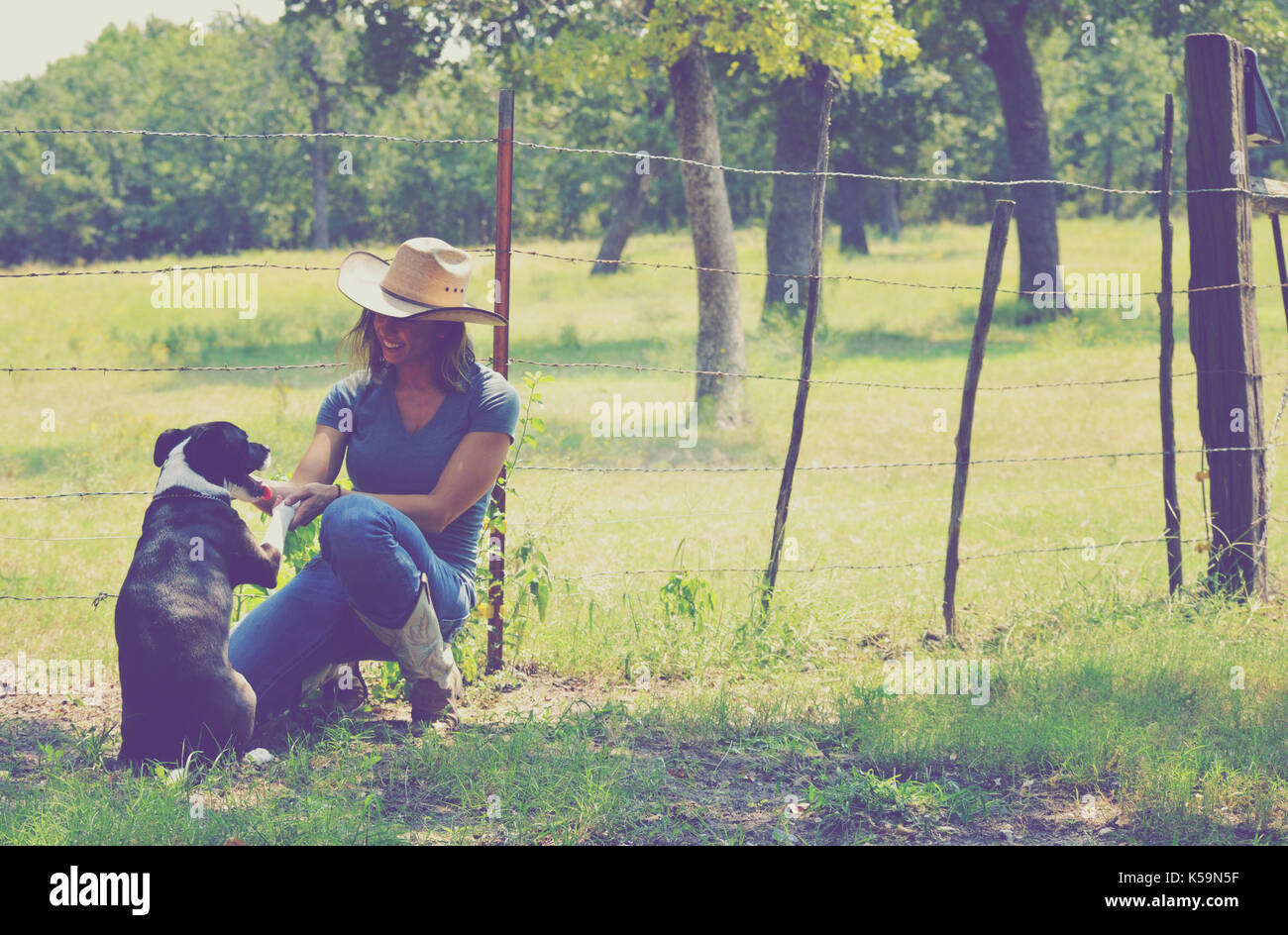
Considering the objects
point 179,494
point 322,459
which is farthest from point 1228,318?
point 179,494

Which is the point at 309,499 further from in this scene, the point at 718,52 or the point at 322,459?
the point at 718,52

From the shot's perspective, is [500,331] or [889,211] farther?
[889,211]

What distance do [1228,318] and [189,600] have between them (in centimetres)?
507

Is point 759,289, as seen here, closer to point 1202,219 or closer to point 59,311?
point 59,311

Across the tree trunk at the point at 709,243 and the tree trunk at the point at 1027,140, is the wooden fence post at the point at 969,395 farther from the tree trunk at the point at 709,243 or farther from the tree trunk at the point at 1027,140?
the tree trunk at the point at 1027,140

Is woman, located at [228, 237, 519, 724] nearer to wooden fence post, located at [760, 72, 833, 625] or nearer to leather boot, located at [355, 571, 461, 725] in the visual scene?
leather boot, located at [355, 571, 461, 725]

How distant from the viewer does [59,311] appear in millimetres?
20062

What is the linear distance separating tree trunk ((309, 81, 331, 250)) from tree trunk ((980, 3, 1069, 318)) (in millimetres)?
32540

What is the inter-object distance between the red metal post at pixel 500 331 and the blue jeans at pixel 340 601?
63cm

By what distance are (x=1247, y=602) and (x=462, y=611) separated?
3875 mm

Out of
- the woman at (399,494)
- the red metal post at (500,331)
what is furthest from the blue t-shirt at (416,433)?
the red metal post at (500,331)

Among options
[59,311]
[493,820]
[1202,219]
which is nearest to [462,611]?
[493,820]

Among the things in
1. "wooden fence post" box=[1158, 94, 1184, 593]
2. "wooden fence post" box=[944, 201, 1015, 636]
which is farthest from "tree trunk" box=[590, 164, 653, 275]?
"wooden fence post" box=[944, 201, 1015, 636]

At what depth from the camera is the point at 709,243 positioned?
1245 centimetres
